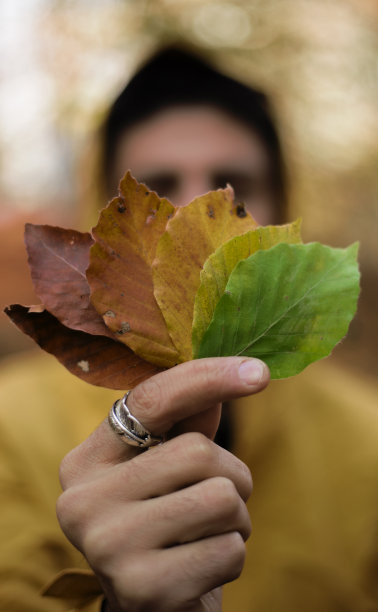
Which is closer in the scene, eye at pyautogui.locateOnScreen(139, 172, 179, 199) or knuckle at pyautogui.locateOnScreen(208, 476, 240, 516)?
knuckle at pyautogui.locateOnScreen(208, 476, 240, 516)

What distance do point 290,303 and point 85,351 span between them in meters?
0.18

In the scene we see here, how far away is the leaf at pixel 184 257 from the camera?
14.9 inches

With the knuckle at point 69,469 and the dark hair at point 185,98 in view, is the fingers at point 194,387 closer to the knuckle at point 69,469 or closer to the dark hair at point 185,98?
the knuckle at point 69,469

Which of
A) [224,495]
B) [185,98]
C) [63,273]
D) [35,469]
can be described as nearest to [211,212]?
[63,273]

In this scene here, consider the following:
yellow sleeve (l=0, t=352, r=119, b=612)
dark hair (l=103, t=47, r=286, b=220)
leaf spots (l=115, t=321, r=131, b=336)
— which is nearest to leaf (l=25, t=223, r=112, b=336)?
leaf spots (l=115, t=321, r=131, b=336)

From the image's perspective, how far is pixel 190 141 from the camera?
4.07 ft

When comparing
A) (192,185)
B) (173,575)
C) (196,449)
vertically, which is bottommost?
(173,575)

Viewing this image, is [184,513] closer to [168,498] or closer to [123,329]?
[168,498]

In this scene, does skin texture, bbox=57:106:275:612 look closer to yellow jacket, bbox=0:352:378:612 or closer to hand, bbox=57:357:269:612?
hand, bbox=57:357:269:612

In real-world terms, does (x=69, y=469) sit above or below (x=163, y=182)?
below

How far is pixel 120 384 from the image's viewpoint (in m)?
0.40

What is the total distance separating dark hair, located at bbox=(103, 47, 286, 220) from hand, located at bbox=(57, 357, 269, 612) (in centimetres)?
111

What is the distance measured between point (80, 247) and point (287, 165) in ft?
4.01

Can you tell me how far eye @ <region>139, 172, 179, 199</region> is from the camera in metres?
1.22
